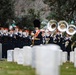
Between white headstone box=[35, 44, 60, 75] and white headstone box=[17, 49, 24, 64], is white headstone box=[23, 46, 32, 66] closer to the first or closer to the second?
white headstone box=[17, 49, 24, 64]

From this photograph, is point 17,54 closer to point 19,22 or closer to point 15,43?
point 15,43

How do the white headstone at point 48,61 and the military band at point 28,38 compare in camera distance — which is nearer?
the white headstone at point 48,61

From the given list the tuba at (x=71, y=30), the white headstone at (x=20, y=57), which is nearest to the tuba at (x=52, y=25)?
the tuba at (x=71, y=30)

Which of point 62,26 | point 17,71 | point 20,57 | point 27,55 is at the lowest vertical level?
point 17,71

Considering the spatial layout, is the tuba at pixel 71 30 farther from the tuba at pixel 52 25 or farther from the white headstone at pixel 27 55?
the white headstone at pixel 27 55

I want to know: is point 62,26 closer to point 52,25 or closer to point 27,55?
→ point 52,25

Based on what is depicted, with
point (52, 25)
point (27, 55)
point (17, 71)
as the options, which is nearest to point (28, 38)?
point (52, 25)

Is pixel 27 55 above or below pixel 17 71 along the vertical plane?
above

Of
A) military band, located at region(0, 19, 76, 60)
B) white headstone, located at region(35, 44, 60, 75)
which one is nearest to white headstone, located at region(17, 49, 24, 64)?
military band, located at region(0, 19, 76, 60)

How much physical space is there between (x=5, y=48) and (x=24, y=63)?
35.9 ft

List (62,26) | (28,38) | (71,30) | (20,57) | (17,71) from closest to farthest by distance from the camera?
(17,71) → (20,57) → (71,30) → (62,26) → (28,38)

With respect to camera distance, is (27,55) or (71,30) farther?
(71,30)

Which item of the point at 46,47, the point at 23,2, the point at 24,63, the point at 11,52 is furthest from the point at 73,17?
the point at 23,2

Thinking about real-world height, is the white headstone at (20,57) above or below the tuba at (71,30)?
below
